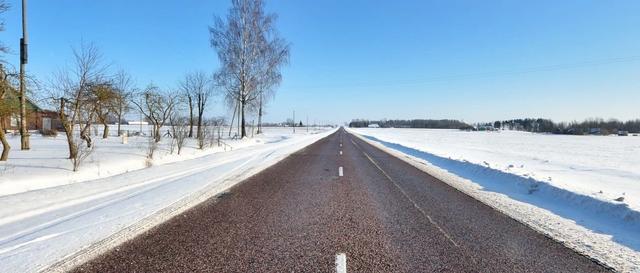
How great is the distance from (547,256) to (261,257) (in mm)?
3201

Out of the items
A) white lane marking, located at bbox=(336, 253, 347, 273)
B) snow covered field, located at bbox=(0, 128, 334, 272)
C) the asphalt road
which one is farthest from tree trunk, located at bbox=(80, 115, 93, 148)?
white lane marking, located at bbox=(336, 253, 347, 273)

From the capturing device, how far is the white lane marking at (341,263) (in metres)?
4.12

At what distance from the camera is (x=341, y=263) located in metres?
4.36

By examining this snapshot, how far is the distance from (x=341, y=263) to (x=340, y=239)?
1.01m

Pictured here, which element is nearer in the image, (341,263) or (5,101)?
(341,263)

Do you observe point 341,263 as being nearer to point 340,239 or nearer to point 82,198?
point 340,239

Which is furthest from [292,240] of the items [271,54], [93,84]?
[271,54]

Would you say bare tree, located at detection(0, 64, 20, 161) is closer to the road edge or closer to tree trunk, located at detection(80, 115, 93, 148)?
tree trunk, located at detection(80, 115, 93, 148)

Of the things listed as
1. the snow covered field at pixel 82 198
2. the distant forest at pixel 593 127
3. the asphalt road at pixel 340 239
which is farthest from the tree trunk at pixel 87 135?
the distant forest at pixel 593 127

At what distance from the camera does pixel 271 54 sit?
120 feet

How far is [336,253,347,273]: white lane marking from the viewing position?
13.5 feet

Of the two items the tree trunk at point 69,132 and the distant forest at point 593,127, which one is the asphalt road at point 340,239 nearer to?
the tree trunk at point 69,132

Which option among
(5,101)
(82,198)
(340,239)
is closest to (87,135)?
(5,101)

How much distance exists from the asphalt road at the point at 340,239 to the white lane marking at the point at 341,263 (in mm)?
11
